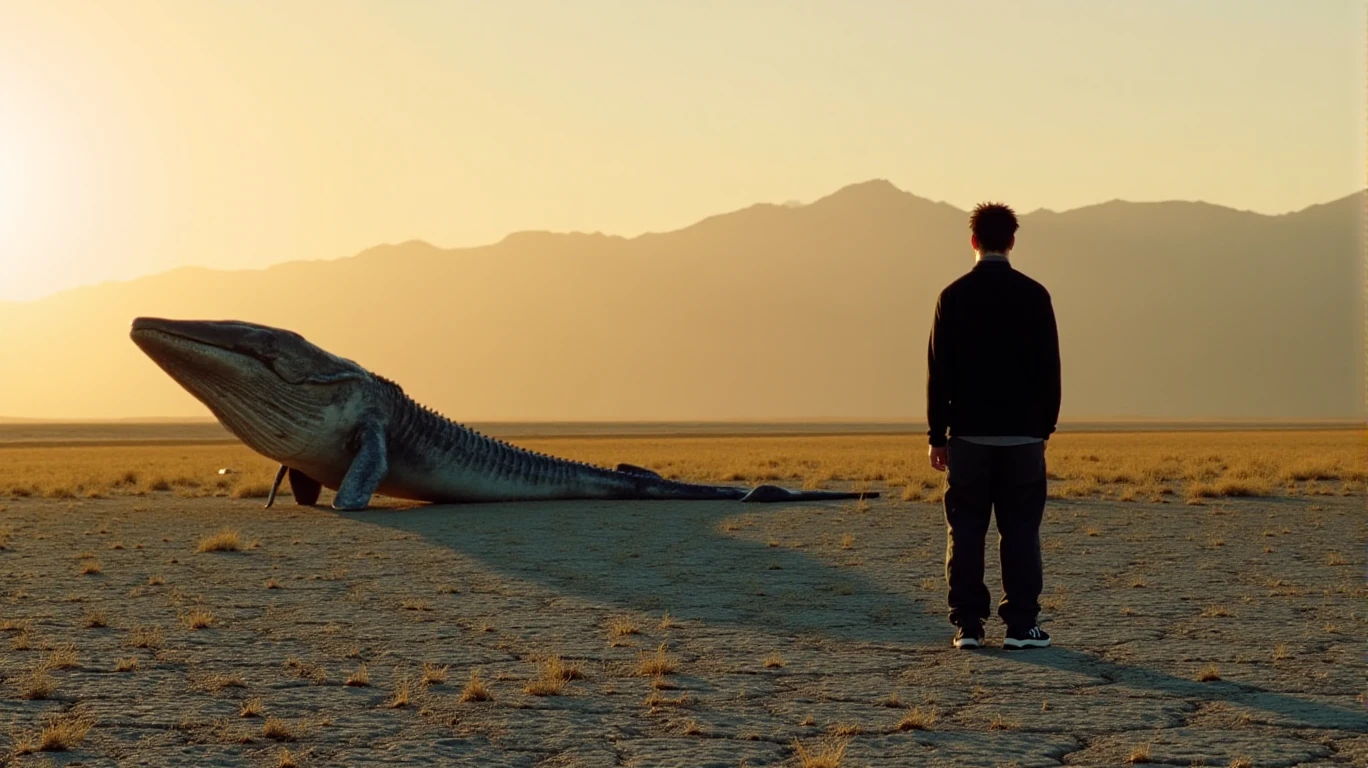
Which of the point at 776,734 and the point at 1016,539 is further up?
the point at 1016,539

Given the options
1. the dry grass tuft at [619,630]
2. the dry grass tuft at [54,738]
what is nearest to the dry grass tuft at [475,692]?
the dry grass tuft at [619,630]

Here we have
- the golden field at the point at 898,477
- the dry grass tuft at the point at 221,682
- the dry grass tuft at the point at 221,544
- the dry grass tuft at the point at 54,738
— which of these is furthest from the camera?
the golden field at the point at 898,477

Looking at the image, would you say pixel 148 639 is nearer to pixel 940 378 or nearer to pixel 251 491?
pixel 940 378

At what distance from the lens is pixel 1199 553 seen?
43.7 ft

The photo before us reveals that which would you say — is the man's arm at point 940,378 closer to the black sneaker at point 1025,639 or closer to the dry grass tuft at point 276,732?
the black sneaker at point 1025,639

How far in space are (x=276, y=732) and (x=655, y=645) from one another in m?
2.78

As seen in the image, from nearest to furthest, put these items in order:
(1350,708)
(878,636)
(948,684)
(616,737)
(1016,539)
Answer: (616,737)
(1350,708)
(948,684)
(1016,539)
(878,636)

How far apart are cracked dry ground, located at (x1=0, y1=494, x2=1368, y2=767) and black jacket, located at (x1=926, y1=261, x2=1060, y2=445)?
1.28 meters

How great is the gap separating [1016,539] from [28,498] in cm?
1789

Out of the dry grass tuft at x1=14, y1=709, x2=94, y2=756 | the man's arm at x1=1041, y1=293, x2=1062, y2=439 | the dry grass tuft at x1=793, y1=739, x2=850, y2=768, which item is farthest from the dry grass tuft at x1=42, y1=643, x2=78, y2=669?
the man's arm at x1=1041, y1=293, x2=1062, y2=439

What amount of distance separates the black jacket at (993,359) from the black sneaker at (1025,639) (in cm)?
108

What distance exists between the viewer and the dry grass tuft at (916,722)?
6332mm

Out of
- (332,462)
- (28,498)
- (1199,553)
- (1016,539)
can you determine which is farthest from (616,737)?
(28,498)

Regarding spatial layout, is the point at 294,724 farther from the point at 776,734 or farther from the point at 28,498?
the point at 28,498
